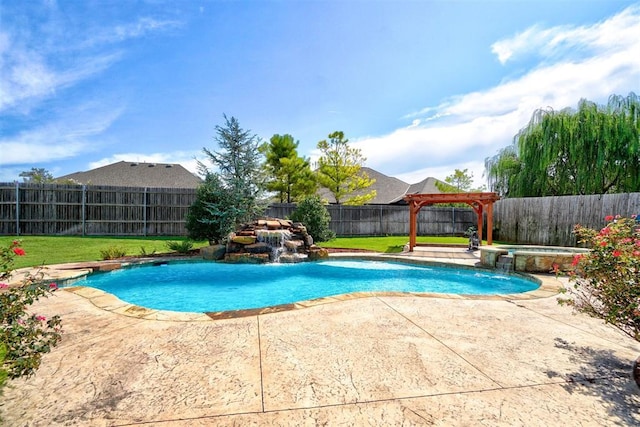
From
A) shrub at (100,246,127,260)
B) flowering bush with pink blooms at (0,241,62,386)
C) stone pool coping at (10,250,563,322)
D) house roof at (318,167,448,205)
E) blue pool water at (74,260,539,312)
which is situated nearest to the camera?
flowering bush with pink blooms at (0,241,62,386)

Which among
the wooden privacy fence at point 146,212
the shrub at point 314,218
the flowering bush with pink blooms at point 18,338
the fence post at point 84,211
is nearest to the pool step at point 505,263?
the shrub at point 314,218

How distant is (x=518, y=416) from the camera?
63.5 inches

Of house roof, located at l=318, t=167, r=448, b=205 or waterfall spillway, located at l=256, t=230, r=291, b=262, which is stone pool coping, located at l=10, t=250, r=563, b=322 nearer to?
waterfall spillway, located at l=256, t=230, r=291, b=262

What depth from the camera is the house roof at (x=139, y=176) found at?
21.6 metres

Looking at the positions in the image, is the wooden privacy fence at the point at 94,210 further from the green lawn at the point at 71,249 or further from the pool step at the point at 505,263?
the pool step at the point at 505,263

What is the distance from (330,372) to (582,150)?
1741cm

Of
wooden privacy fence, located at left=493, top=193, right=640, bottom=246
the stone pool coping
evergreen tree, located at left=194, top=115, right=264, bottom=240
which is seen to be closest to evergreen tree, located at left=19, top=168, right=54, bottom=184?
evergreen tree, located at left=194, top=115, right=264, bottom=240

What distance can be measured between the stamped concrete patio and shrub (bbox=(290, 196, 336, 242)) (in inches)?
316

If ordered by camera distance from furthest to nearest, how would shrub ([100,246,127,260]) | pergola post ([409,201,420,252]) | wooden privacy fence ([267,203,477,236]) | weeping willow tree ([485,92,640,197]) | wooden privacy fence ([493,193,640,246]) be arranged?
wooden privacy fence ([267,203,477,236]) → weeping willow tree ([485,92,640,197]) → wooden privacy fence ([493,193,640,246]) → pergola post ([409,201,420,252]) → shrub ([100,246,127,260])

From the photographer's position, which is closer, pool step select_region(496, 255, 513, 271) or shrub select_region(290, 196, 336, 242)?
pool step select_region(496, 255, 513, 271)

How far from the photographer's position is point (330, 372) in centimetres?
206

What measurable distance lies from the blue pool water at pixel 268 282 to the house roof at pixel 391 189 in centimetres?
1603

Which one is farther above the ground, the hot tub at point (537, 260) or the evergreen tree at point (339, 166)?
the evergreen tree at point (339, 166)

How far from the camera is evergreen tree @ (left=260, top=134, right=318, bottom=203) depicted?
1902 centimetres
